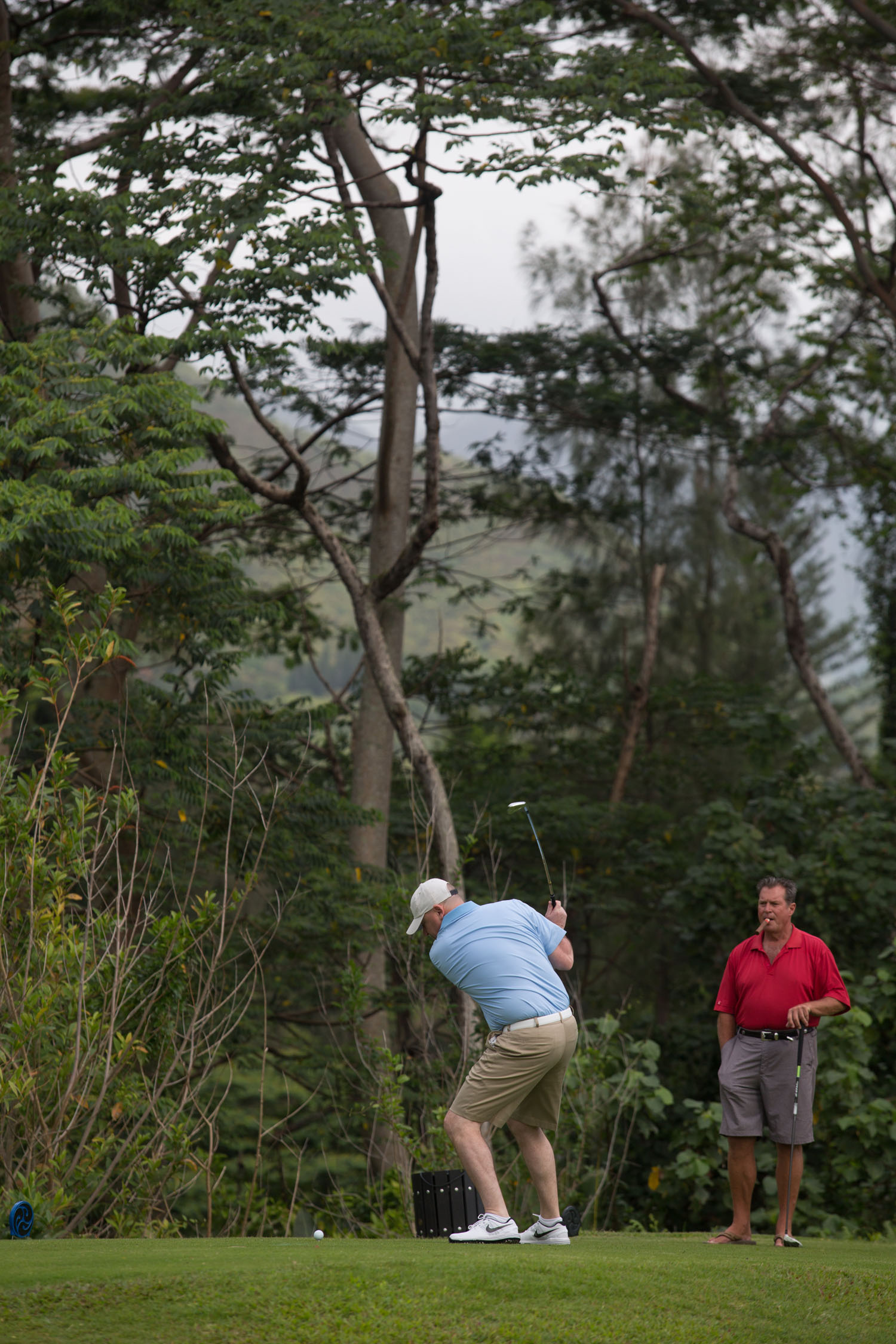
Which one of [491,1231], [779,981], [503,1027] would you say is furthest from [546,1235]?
[779,981]

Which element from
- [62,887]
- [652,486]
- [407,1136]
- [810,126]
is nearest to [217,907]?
[62,887]

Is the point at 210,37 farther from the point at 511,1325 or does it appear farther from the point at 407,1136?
the point at 511,1325

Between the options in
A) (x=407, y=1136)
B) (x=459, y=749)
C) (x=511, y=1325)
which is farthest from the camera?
(x=459, y=749)

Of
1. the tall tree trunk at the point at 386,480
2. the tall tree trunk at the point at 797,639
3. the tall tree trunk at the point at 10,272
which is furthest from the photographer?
the tall tree trunk at the point at 797,639

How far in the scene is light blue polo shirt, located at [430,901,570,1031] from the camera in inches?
209

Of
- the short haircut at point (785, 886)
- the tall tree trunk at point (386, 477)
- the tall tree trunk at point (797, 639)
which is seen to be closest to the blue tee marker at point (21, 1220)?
the short haircut at point (785, 886)

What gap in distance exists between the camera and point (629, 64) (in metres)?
13.4

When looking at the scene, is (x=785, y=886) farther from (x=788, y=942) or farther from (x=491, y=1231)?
(x=491, y=1231)

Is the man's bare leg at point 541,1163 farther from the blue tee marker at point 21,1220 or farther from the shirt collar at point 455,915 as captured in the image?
the blue tee marker at point 21,1220

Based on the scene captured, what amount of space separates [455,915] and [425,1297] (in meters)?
1.48

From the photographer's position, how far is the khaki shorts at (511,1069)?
5.29 m

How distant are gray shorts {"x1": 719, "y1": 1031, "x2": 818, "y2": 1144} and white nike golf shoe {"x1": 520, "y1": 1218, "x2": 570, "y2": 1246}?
1.09m

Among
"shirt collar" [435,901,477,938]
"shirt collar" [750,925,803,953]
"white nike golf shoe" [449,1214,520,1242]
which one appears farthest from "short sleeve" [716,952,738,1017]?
"shirt collar" [435,901,477,938]

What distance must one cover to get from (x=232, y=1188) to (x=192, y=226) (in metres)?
9.07
